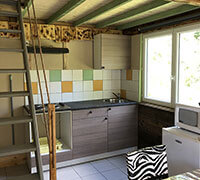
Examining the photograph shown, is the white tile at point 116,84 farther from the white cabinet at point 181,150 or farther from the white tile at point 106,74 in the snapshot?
the white cabinet at point 181,150

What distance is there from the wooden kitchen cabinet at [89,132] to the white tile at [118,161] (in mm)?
200

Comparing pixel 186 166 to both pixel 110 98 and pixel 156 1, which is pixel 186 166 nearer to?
pixel 156 1

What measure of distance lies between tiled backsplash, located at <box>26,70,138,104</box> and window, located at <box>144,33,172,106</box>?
Result: 28 cm

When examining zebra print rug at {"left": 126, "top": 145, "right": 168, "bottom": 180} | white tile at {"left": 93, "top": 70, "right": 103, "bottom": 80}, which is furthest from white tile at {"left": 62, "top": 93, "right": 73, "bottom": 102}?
zebra print rug at {"left": 126, "top": 145, "right": 168, "bottom": 180}

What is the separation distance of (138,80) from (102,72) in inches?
28.8

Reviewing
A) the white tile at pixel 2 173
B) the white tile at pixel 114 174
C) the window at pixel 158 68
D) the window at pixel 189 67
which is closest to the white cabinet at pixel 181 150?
the window at pixel 189 67

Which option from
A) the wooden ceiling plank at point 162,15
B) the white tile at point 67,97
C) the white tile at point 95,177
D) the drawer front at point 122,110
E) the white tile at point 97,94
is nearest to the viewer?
the wooden ceiling plank at point 162,15

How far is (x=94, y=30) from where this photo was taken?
4043mm

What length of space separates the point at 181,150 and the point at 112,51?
7.03ft

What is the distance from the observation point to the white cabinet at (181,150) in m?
2.26

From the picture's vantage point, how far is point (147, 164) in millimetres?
1859

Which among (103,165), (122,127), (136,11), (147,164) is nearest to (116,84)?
(122,127)

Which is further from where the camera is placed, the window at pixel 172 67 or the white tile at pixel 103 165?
the white tile at pixel 103 165

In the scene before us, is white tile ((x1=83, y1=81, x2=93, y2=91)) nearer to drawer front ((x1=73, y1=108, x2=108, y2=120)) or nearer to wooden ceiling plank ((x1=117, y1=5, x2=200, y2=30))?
drawer front ((x1=73, y1=108, x2=108, y2=120))
